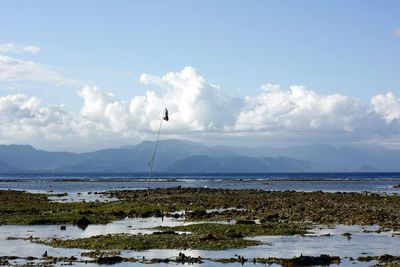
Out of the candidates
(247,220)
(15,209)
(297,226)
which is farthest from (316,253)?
(15,209)

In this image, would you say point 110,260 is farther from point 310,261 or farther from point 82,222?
point 82,222

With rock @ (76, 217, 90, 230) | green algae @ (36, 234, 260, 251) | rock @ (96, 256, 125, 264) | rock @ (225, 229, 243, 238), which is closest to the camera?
rock @ (96, 256, 125, 264)

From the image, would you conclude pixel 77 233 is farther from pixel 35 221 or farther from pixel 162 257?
pixel 162 257

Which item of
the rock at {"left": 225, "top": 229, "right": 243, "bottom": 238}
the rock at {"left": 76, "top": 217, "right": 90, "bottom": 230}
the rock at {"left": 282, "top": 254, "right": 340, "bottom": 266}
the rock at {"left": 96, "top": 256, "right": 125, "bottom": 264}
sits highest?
the rock at {"left": 225, "top": 229, "right": 243, "bottom": 238}

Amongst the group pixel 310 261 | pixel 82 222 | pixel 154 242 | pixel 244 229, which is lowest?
pixel 310 261

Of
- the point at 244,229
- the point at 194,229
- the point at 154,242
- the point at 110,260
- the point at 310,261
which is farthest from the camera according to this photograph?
the point at 194,229

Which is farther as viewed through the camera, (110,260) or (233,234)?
(233,234)

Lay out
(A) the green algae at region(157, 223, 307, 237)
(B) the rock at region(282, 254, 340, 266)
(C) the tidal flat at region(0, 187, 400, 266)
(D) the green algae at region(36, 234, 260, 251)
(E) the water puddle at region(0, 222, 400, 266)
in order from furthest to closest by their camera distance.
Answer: (A) the green algae at region(157, 223, 307, 237)
(D) the green algae at region(36, 234, 260, 251)
(E) the water puddle at region(0, 222, 400, 266)
(C) the tidal flat at region(0, 187, 400, 266)
(B) the rock at region(282, 254, 340, 266)

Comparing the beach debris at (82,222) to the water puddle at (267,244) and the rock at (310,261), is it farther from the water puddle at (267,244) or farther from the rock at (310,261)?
the rock at (310,261)

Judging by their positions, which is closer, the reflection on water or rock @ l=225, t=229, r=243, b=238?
the reflection on water

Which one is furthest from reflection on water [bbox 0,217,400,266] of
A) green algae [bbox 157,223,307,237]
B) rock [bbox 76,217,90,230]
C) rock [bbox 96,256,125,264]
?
green algae [bbox 157,223,307,237]

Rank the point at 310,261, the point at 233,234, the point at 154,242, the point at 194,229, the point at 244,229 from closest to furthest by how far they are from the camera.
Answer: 1. the point at 310,261
2. the point at 154,242
3. the point at 233,234
4. the point at 244,229
5. the point at 194,229

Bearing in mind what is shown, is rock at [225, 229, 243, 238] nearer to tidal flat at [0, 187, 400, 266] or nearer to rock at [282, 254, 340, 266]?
tidal flat at [0, 187, 400, 266]

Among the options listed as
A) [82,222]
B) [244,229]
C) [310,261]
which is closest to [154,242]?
[244,229]
